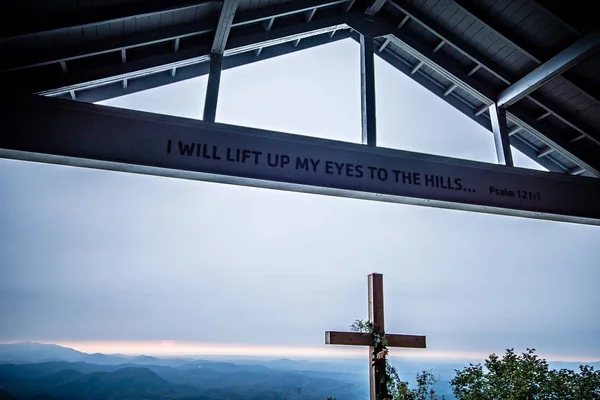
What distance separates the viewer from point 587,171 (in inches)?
140

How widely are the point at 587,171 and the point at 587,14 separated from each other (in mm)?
1246

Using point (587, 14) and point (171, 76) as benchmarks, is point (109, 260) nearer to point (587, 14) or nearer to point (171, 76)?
point (171, 76)

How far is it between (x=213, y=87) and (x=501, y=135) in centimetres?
202

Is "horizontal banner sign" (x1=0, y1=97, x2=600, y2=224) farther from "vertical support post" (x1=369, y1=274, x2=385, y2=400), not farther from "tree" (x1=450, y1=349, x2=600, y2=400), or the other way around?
"tree" (x1=450, y1=349, x2=600, y2=400)

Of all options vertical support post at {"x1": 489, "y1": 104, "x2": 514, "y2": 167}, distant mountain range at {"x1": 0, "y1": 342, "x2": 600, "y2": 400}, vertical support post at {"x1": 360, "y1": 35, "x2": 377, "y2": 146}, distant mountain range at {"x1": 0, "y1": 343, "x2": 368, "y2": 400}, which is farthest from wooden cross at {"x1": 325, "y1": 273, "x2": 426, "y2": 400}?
vertical support post at {"x1": 489, "y1": 104, "x2": 514, "y2": 167}

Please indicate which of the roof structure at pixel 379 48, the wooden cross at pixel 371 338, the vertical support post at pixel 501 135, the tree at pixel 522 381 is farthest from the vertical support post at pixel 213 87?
the tree at pixel 522 381

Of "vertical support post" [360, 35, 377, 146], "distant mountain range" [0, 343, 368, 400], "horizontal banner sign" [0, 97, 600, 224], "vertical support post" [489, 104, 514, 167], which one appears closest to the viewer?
"horizontal banner sign" [0, 97, 600, 224]

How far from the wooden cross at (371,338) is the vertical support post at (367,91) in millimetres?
944

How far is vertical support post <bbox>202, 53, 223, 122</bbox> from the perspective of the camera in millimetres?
2705

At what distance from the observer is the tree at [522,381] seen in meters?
3.62

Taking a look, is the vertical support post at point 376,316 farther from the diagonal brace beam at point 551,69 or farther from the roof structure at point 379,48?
the diagonal brace beam at point 551,69

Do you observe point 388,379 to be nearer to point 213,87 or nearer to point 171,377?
point 171,377

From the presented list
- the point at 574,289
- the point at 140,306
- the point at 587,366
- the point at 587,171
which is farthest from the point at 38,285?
the point at 574,289

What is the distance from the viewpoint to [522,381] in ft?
12.1
